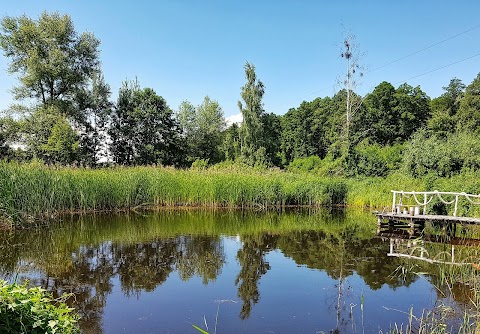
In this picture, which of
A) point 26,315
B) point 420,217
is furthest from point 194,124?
point 26,315

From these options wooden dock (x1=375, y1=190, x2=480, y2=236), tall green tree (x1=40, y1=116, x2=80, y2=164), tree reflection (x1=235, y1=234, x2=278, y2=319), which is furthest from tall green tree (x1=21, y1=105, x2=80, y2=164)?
wooden dock (x1=375, y1=190, x2=480, y2=236)

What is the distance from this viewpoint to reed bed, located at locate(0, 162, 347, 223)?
11.5 meters

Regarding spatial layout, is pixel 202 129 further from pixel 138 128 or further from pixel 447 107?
pixel 447 107

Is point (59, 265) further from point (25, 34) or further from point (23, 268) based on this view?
point (25, 34)

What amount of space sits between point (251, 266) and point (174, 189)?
9.58m

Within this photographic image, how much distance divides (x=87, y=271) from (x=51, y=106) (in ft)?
76.9

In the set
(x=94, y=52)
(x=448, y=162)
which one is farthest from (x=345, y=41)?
(x=94, y=52)

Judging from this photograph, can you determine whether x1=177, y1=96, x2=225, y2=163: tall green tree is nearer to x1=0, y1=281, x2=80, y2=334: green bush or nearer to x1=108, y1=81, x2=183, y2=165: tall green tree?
x1=108, y1=81, x2=183, y2=165: tall green tree

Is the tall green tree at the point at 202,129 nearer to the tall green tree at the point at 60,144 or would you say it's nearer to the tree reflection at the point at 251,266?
the tall green tree at the point at 60,144

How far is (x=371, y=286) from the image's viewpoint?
7121 mm

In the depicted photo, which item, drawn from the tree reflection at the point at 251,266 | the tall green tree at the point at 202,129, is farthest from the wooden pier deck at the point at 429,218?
the tall green tree at the point at 202,129

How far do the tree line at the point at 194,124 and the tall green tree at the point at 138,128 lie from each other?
93mm

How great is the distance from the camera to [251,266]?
8516mm

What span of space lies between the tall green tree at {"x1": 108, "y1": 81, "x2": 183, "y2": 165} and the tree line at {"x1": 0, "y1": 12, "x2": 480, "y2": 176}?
0.31ft
